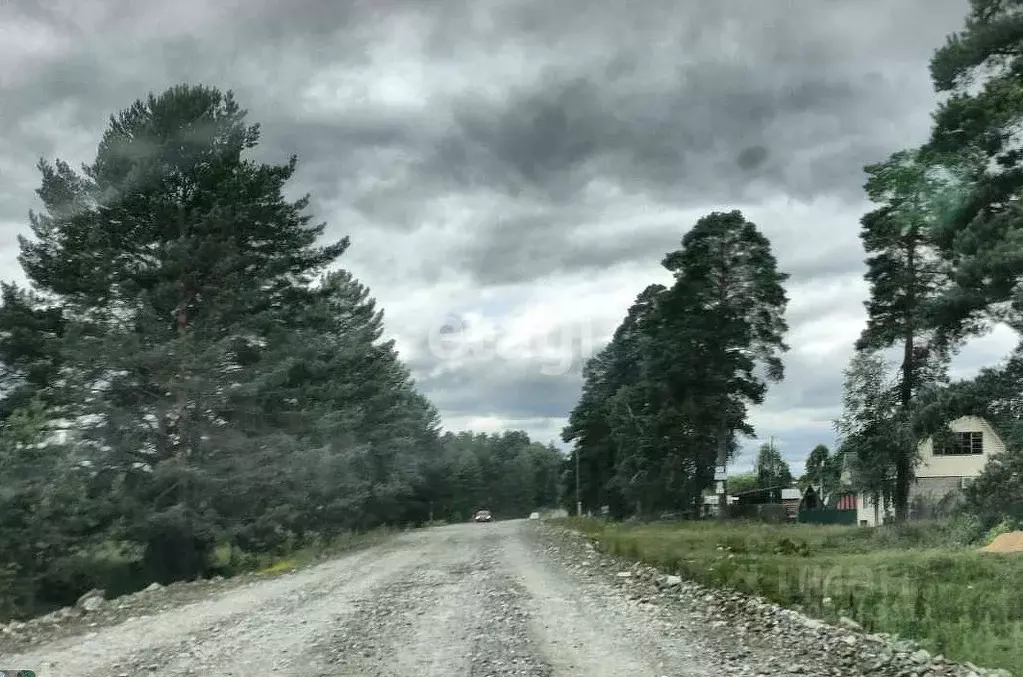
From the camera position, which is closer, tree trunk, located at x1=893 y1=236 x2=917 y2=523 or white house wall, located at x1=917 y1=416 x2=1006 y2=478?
tree trunk, located at x1=893 y1=236 x2=917 y2=523

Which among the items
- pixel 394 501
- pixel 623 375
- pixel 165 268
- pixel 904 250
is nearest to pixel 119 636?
pixel 165 268

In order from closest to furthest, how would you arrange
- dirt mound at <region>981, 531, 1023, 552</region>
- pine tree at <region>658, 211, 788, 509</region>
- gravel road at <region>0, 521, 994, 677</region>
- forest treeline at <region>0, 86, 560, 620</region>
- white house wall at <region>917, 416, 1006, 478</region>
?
1. gravel road at <region>0, 521, 994, 677</region>
2. dirt mound at <region>981, 531, 1023, 552</region>
3. forest treeline at <region>0, 86, 560, 620</region>
4. pine tree at <region>658, 211, 788, 509</region>
5. white house wall at <region>917, 416, 1006, 478</region>

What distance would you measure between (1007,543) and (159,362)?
22.3m

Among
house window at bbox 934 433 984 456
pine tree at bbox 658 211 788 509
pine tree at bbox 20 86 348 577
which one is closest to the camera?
pine tree at bbox 20 86 348 577

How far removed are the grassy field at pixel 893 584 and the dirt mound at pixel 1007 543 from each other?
4.48 feet

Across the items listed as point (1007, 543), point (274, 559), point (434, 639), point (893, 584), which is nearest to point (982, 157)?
point (1007, 543)

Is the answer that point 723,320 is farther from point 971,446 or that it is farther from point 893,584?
point 893,584

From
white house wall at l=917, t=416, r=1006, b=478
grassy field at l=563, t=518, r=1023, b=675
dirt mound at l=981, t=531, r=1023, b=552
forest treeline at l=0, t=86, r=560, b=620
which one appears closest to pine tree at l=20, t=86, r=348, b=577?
forest treeline at l=0, t=86, r=560, b=620

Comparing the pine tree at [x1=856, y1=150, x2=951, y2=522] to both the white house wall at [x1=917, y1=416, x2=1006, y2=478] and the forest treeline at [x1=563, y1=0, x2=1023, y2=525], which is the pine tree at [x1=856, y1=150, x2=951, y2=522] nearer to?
the forest treeline at [x1=563, y1=0, x2=1023, y2=525]

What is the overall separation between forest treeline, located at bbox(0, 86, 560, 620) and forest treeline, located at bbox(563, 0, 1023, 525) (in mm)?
19679

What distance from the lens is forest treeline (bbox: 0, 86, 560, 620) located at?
23.4 m

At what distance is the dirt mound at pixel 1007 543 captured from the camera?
792 inches

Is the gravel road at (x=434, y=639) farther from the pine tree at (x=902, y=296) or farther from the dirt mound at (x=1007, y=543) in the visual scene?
the pine tree at (x=902, y=296)

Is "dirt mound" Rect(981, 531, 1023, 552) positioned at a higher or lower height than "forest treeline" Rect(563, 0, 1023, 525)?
lower
